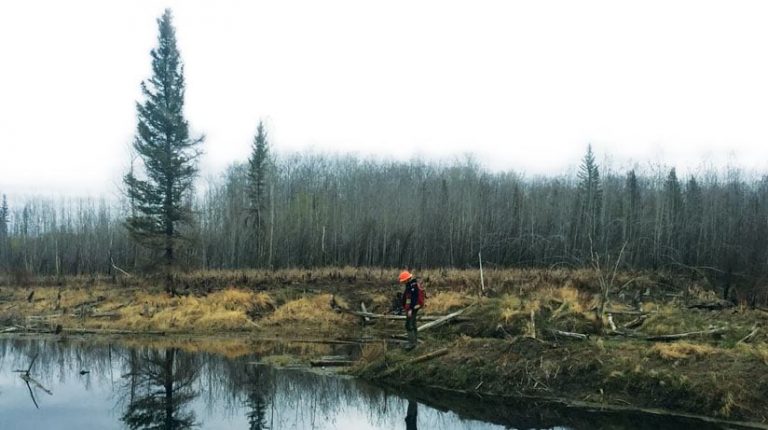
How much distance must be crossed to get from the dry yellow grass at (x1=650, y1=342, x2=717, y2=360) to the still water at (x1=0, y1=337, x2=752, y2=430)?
2080 mm

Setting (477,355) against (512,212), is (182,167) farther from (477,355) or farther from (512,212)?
(512,212)

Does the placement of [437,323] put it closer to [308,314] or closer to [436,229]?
[308,314]

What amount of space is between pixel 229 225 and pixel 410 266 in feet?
53.3

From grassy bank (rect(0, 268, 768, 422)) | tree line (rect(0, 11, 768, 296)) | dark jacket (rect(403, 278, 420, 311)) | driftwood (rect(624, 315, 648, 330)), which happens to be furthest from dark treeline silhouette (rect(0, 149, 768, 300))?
dark jacket (rect(403, 278, 420, 311))

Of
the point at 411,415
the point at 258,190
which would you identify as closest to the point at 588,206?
the point at 258,190

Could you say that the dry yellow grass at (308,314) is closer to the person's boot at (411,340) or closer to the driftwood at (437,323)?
the driftwood at (437,323)

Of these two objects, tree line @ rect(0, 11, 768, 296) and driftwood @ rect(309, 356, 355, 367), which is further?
tree line @ rect(0, 11, 768, 296)

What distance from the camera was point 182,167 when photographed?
29.9 m

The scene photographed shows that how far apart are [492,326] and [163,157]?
64.8ft

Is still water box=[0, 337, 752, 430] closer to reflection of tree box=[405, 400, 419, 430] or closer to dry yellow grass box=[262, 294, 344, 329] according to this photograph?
reflection of tree box=[405, 400, 419, 430]

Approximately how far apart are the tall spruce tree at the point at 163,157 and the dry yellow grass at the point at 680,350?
23.4 meters

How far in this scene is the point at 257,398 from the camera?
1268 centimetres

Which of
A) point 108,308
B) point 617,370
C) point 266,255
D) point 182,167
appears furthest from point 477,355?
point 266,255

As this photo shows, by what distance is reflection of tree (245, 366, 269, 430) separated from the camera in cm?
1095
